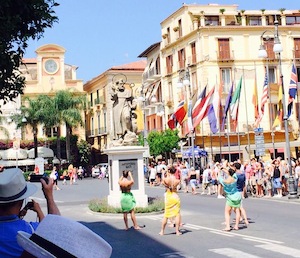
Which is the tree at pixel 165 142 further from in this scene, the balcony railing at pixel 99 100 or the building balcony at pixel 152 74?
the balcony railing at pixel 99 100

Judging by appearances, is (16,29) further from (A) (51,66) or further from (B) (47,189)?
(A) (51,66)

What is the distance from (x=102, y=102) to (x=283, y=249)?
64882mm

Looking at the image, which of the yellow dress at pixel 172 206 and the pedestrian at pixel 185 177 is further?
the pedestrian at pixel 185 177

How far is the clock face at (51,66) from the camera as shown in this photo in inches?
2859

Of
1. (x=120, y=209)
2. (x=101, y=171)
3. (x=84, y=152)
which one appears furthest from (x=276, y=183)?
(x=84, y=152)

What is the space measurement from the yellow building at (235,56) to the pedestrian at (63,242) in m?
47.0

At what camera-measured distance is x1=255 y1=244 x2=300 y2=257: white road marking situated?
Answer: 10.4m

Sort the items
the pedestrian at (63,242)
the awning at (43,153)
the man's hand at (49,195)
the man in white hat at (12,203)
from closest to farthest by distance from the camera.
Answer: the pedestrian at (63,242) < the man in white hat at (12,203) < the man's hand at (49,195) < the awning at (43,153)

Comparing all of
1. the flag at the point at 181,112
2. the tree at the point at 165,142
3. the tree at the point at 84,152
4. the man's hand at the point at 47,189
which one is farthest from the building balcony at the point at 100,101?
the man's hand at the point at 47,189

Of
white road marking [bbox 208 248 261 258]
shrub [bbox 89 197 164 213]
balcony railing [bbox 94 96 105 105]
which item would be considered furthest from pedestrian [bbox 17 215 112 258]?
balcony railing [bbox 94 96 105 105]

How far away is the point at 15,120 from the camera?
64.8 metres

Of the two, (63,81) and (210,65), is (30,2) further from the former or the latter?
(63,81)

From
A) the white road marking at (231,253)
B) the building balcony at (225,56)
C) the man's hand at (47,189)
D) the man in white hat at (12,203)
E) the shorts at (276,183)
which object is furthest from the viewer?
the building balcony at (225,56)

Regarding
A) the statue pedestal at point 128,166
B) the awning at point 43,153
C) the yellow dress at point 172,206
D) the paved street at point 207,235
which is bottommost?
the paved street at point 207,235
